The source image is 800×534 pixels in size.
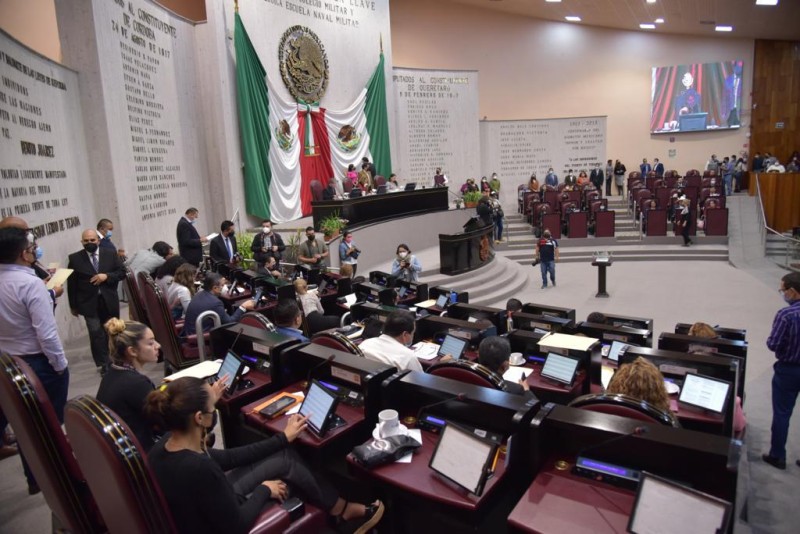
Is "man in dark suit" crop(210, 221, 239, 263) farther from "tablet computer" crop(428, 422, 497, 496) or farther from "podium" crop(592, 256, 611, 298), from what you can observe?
"tablet computer" crop(428, 422, 497, 496)

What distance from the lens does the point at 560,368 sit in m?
3.31

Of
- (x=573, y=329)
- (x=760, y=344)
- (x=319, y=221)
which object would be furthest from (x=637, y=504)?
(x=319, y=221)

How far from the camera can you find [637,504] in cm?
167

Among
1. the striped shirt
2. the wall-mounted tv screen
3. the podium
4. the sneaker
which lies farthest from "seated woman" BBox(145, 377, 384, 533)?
the wall-mounted tv screen

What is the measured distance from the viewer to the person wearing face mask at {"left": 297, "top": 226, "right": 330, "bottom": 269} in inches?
329

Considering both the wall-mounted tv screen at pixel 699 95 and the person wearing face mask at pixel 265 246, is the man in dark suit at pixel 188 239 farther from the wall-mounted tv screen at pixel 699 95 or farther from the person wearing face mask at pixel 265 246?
the wall-mounted tv screen at pixel 699 95

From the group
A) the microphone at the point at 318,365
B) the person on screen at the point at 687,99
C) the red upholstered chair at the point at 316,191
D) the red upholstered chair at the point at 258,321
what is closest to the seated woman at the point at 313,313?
the red upholstered chair at the point at 258,321

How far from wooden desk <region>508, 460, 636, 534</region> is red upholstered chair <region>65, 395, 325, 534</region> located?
1.20 metres

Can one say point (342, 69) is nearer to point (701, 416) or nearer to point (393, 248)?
point (393, 248)

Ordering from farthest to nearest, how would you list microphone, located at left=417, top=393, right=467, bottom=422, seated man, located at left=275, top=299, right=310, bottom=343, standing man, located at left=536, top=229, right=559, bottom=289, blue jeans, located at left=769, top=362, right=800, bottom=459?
standing man, located at left=536, top=229, right=559, bottom=289 < seated man, located at left=275, top=299, right=310, bottom=343 < blue jeans, located at left=769, top=362, right=800, bottom=459 < microphone, located at left=417, top=393, right=467, bottom=422

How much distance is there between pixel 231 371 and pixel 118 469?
1.37m

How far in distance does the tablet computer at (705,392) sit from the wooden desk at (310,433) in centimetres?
182

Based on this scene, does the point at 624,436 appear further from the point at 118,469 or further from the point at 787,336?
the point at 787,336

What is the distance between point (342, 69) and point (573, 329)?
11.8 meters
